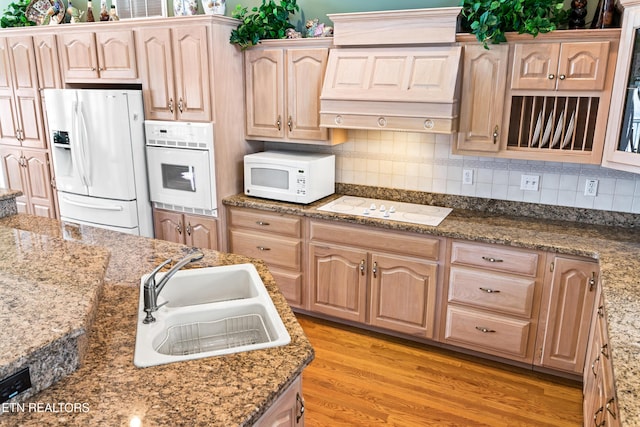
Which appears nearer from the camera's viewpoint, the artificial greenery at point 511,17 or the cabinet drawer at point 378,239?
the artificial greenery at point 511,17

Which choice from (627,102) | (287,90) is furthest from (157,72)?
(627,102)

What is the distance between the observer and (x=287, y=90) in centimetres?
345

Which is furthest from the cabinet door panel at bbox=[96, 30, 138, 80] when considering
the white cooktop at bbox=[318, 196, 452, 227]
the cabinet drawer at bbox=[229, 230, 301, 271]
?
the white cooktop at bbox=[318, 196, 452, 227]

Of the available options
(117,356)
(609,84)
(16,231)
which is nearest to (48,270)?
(117,356)

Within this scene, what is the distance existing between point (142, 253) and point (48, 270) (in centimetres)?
60

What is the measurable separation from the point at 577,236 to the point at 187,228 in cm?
264

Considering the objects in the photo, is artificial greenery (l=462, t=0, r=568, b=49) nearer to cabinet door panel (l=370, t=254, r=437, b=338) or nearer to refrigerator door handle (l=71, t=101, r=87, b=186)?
cabinet door panel (l=370, t=254, r=437, b=338)

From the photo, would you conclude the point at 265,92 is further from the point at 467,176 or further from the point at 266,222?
the point at 467,176

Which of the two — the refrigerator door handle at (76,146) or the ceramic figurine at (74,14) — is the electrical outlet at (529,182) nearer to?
the refrigerator door handle at (76,146)

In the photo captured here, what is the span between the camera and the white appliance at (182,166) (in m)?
3.44

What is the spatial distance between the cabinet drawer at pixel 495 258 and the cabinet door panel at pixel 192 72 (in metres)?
1.92

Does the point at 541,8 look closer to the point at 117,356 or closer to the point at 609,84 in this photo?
the point at 609,84

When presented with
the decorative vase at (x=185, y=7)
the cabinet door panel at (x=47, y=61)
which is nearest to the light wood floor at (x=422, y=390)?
the decorative vase at (x=185, y=7)

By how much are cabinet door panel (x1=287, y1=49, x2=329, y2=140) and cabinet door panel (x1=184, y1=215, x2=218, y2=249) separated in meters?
0.90
